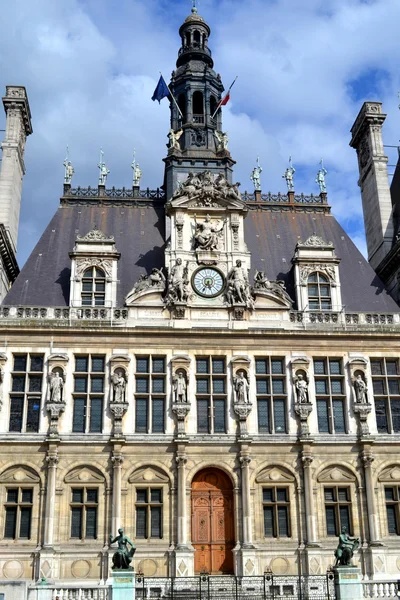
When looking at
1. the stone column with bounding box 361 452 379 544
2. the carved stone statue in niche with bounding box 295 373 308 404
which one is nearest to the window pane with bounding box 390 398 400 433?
the stone column with bounding box 361 452 379 544

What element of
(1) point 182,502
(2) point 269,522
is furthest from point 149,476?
(2) point 269,522

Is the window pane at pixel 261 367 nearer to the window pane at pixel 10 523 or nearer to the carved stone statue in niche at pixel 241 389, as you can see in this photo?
the carved stone statue in niche at pixel 241 389

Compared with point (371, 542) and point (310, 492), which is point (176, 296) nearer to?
point (310, 492)

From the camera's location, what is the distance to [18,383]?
101 feet

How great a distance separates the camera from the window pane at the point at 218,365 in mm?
31764

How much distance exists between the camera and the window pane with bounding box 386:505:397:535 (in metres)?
30.2

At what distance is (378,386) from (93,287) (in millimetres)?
14093

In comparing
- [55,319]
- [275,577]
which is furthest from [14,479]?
[275,577]

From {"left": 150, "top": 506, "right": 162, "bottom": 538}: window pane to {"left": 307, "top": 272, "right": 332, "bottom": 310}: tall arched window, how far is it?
11.9 meters

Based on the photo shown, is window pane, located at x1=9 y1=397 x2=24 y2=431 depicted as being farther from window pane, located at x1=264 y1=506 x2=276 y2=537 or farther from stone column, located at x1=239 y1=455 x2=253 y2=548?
window pane, located at x1=264 y1=506 x2=276 y2=537

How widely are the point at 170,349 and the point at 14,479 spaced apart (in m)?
8.67

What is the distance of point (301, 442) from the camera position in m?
30.5

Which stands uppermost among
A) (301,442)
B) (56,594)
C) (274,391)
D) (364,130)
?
(364,130)

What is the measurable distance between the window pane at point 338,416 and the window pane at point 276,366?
2800mm
